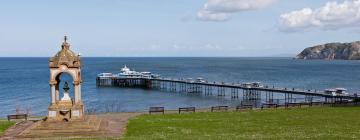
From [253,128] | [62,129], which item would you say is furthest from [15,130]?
[253,128]

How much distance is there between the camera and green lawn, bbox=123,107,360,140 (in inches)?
943

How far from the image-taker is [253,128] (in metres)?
27.8

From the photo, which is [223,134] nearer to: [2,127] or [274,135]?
[274,135]

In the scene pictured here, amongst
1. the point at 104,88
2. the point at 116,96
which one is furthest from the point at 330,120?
the point at 104,88

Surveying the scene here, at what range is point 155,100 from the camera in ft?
270

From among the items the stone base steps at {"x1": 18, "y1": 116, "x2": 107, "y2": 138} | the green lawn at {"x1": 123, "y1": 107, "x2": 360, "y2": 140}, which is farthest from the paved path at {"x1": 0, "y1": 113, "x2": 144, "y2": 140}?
the green lawn at {"x1": 123, "y1": 107, "x2": 360, "y2": 140}

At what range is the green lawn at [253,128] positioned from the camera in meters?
24.0

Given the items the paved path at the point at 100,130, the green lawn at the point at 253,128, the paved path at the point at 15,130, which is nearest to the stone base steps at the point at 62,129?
the paved path at the point at 100,130

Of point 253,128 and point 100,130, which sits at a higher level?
point 253,128

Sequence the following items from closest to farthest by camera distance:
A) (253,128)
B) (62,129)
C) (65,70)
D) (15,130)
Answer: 1. (253,128)
2. (62,129)
3. (15,130)
4. (65,70)

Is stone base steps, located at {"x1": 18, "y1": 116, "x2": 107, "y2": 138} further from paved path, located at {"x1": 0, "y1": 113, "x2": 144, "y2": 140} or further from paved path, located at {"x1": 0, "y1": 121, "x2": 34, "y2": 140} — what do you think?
paved path, located at {"x1": 0, "y1": 121, "x2": 34, "y2": 140}

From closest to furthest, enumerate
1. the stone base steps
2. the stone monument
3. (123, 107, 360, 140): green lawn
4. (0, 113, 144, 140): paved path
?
(123, 107, 360, 140): green lawn
(0, 113, 144, 140): paved path
the stone base steps
the stone monument

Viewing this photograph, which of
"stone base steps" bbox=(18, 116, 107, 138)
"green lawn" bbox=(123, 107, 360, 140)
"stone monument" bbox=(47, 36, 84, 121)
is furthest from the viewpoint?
"stone monument" bbox=(47, 36, 84, 121)

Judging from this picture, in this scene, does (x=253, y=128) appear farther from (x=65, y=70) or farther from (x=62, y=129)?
(x=65, y=70)
